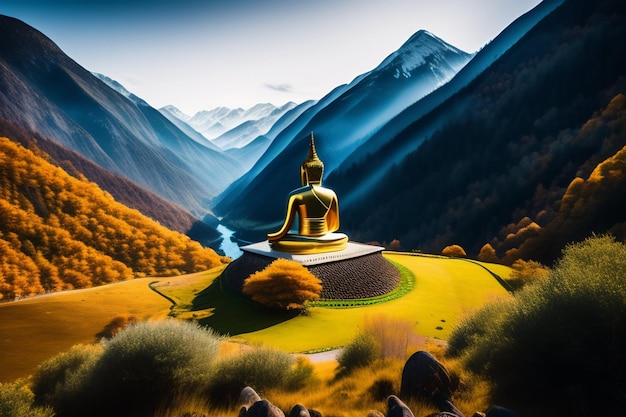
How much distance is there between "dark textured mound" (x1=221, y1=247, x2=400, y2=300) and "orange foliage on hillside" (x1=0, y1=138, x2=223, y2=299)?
45.8 feet

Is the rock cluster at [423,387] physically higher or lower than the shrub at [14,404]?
lower

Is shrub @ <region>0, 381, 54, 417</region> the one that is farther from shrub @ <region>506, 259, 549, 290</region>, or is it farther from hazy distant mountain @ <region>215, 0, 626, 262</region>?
hazy distant mountain @ <region>215, 0, 626, 262</region>

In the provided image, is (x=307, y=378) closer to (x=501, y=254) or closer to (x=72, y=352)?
(x=72, y=352)

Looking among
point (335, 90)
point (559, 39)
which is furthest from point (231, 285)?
point (335, 90)

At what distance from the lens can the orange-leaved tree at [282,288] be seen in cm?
1587

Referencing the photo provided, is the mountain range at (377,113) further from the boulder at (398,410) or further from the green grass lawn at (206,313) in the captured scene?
the boulder at (398,410)

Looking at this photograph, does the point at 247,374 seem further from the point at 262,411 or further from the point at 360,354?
the point at 360,354

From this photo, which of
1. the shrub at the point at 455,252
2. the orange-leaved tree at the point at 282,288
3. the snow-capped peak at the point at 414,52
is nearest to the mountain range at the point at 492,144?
the shrub at the point at 455,252

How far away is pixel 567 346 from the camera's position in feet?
19.1

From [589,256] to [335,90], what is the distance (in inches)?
7764

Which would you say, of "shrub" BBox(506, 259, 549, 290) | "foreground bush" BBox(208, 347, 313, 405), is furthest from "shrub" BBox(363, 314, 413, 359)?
"shrub" BBox(506, 259, 549, 290)

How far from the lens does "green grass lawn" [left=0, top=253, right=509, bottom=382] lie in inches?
445

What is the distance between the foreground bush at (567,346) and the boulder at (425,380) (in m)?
0.96

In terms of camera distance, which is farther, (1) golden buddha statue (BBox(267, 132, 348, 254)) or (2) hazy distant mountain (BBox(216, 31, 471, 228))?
(2) hazy distant mountain (BBox(216, 31, 471, 228))
